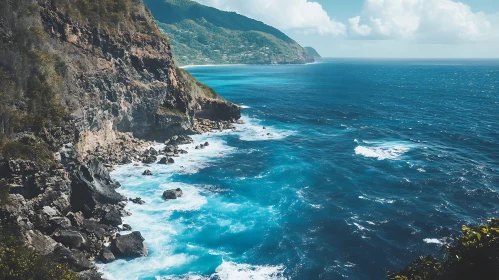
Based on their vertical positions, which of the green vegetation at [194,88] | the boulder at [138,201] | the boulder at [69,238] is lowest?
the boulder at [138,201]

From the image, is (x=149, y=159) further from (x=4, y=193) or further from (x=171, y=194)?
(x=4, y=193)

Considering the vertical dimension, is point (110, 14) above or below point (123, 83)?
above

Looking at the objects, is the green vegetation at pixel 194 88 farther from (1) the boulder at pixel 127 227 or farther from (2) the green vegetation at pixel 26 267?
(2) the green vegetation at pixel 26 267

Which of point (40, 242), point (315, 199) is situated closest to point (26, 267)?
point (40, 242)

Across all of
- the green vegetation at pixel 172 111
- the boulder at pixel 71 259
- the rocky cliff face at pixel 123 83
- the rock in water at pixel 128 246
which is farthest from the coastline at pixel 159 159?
the boulder at pixel 71 259

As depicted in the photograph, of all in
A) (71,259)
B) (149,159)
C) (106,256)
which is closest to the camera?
(71,259)

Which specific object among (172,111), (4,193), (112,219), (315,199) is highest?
(172,111)

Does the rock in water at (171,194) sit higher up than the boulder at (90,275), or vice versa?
the rock in water at (171,194)

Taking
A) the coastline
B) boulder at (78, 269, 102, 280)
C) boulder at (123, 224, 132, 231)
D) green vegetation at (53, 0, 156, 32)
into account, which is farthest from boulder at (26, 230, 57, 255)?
green vegetation at (53, 0, 156, 32)
